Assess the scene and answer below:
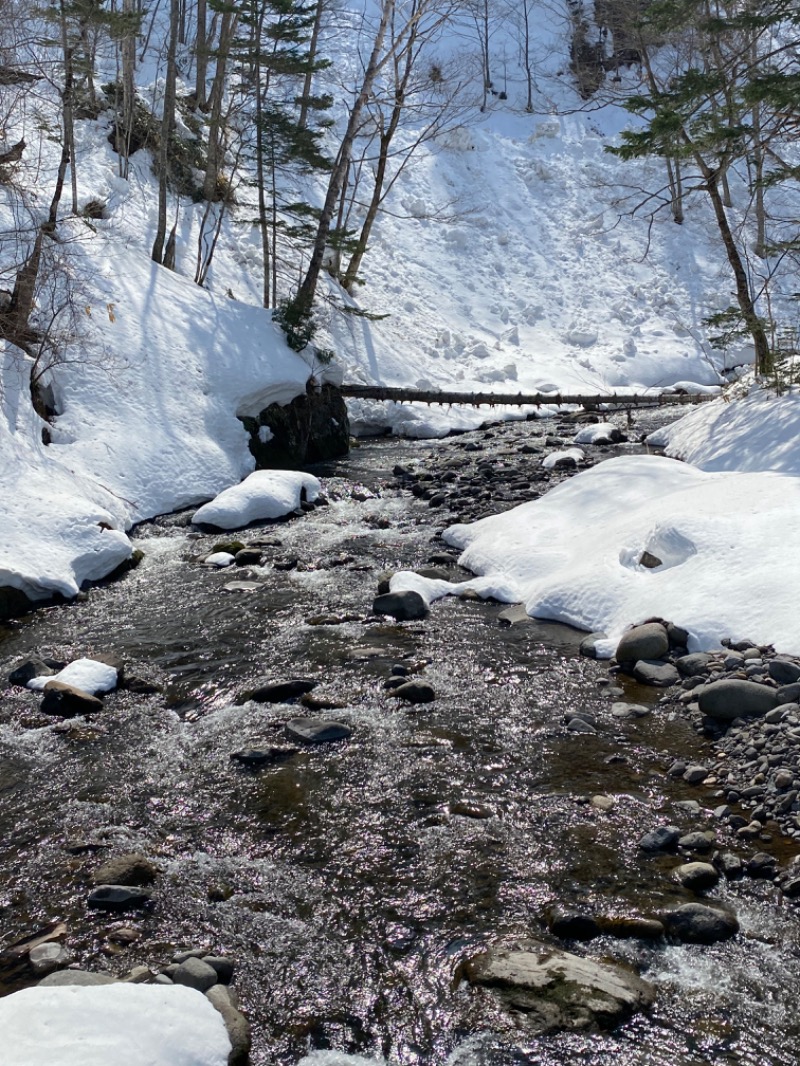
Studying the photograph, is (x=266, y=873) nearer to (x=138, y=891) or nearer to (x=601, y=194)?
(x=138, y=891)

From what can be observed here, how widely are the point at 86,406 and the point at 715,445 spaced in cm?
887

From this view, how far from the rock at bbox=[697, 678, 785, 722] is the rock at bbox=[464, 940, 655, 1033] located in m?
2.44

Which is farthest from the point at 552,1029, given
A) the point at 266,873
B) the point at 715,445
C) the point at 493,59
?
the point at 493,59

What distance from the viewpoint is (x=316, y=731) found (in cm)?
572

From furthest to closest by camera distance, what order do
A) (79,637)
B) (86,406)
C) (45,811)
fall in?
(86,406) → (79,637) → (45,811)

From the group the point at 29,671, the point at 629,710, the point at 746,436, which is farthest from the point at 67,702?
the point at 746,436

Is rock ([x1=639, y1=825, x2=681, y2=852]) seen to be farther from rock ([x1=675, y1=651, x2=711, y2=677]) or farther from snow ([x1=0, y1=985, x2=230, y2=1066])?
snow ([x1=0, y1=985, x2=230, y2=1066])

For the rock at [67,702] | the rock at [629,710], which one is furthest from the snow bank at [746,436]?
the rock at [67,702]

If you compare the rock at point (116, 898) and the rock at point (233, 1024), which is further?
the rock at point (116, 898)

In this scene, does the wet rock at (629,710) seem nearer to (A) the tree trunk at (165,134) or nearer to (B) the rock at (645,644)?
(B) the rock at (645,644)

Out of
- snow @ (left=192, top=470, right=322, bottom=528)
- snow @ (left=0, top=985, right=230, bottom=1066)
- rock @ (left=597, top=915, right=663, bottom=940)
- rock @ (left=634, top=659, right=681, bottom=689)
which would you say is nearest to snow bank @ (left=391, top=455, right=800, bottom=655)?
rock @ (left=634, top=659, right=681, bottom=689)

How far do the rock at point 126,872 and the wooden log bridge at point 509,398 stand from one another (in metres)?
14.0

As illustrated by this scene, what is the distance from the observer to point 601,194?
34938 millimetres

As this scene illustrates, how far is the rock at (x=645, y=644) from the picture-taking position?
655 centimetres
